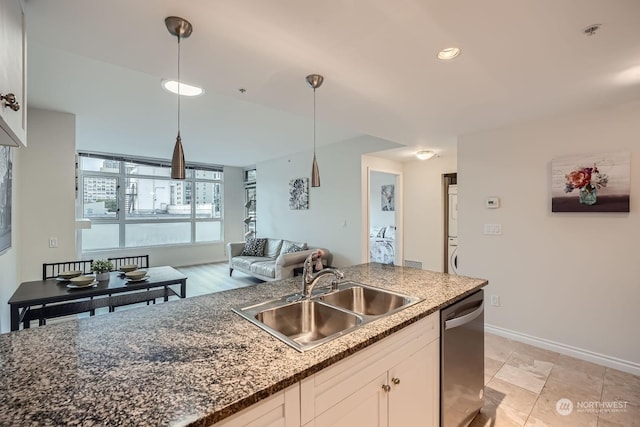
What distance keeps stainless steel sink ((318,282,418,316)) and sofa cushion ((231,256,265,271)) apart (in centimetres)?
381

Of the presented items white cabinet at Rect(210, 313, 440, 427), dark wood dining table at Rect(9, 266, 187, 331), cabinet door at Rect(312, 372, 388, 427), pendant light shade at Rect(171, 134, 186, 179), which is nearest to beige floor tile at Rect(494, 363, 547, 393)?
white cabinet at Rect(210, 313, 440, 427)

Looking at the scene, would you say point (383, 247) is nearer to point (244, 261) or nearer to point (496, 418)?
point (244, 261)

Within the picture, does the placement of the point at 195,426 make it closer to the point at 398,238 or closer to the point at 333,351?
the point at 333,351

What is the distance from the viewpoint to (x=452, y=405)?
1655mm

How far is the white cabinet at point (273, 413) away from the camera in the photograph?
78 cm

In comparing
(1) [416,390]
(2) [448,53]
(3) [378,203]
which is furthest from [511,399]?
(3) [378,203]

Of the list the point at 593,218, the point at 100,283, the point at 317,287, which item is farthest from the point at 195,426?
the point at 593,218

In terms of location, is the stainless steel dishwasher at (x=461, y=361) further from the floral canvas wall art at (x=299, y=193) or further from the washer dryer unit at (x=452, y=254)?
the floral canvas wall art at (x=299, y=193)

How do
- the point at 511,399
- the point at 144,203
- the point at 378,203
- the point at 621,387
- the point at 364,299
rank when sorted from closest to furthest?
the point at 364,299
the point at 511,399
the point at 621,387
the point at 144,203
the point at 378,203

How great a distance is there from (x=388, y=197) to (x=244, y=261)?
4.06 meters

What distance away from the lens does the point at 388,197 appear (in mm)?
7582

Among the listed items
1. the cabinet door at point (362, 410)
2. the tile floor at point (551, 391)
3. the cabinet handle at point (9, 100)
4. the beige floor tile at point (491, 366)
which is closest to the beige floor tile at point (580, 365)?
the tile floor at point (551, 391)

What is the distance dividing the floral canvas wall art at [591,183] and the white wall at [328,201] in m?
2.05

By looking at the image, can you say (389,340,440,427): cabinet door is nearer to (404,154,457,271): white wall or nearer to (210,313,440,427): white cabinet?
(210,313,440,427): white cabinet
